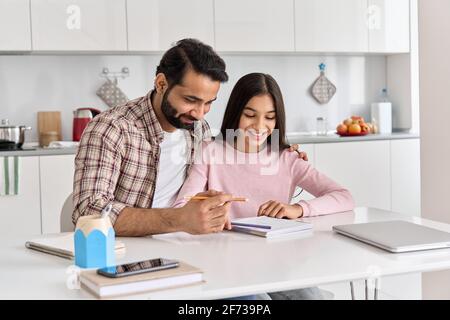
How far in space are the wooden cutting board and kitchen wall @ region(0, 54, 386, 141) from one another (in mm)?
68

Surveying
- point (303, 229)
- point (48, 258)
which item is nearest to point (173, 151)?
point (303, 229)

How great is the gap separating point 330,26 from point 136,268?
3.57 m

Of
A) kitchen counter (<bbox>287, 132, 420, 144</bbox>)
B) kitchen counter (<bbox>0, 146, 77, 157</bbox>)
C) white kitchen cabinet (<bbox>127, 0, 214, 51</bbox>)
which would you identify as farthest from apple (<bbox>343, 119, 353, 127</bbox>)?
kitchen counter (<bbox>0, 146, 77, 157</bbox>)

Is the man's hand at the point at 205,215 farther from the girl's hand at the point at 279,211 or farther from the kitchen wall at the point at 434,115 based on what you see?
the kitchen wall at the point at 434,115

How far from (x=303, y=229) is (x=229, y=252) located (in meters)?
0.33

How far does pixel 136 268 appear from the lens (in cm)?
147

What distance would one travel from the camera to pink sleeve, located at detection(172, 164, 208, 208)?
2364 millimetres

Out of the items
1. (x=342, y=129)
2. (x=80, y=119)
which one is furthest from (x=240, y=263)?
(x=342, y=129)

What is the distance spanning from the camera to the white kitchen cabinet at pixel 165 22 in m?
4.32

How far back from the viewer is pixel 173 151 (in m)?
2.50

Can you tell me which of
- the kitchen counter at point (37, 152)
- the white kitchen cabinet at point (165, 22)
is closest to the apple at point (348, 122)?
the white kitchen cabinet at point (165, 22)

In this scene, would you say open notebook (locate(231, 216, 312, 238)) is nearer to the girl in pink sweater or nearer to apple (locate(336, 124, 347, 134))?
the girl in pink sweater

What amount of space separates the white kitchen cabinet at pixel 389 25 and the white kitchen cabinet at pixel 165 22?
45.4 inches
